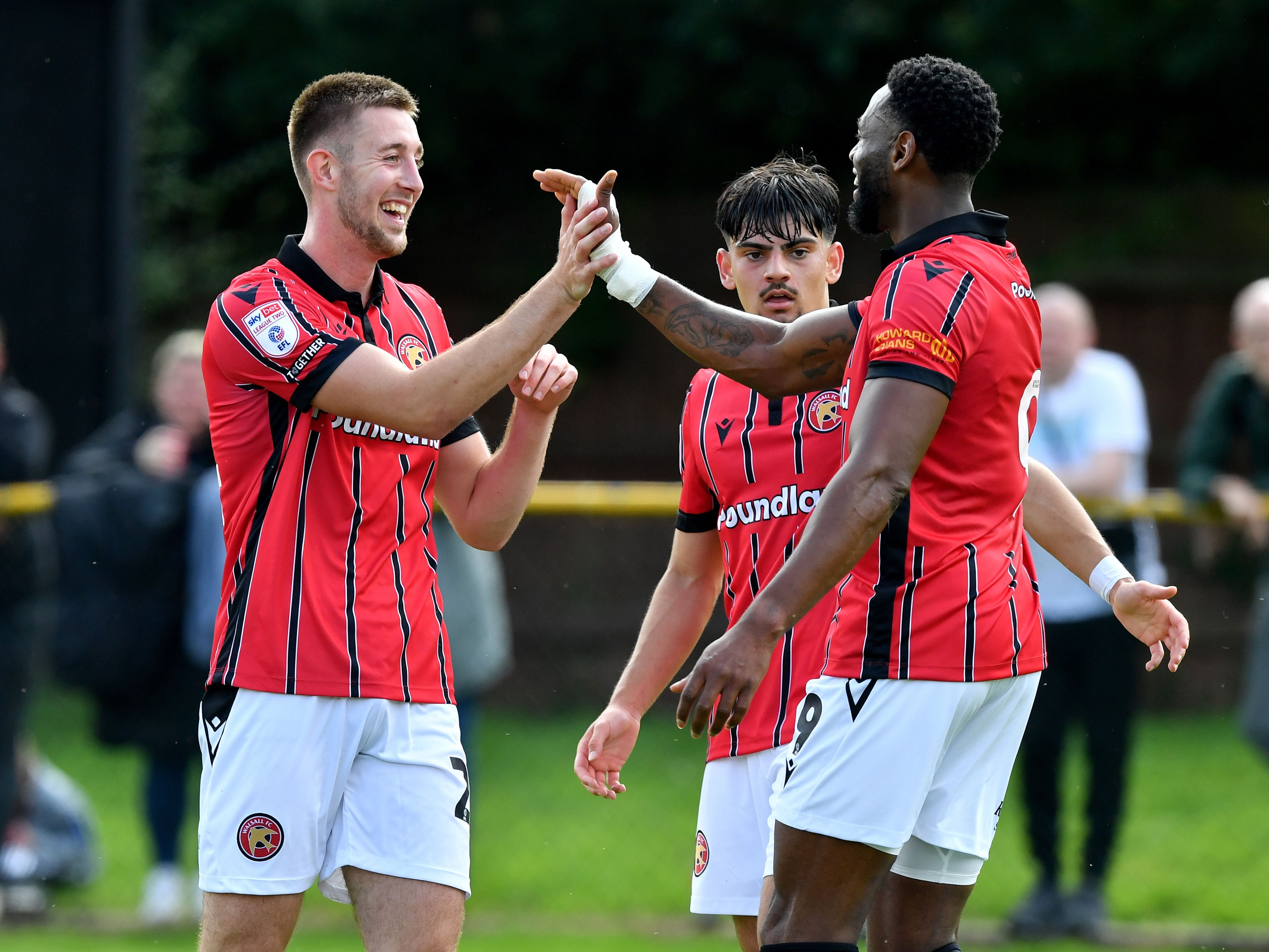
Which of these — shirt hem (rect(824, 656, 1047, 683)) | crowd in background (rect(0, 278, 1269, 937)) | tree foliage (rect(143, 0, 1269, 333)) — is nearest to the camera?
shirt hem (rect(824, 656, 1047, 683))

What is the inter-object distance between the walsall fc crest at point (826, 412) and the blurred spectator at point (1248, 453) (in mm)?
3306

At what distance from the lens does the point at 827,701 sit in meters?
3.42

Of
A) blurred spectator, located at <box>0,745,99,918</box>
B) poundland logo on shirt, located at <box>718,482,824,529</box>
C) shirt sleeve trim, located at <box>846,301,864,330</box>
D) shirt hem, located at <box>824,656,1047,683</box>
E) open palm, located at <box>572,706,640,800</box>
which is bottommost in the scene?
blurred spectator, located at <box>0,745,99,918</box>

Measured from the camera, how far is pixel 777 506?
12.9 feet

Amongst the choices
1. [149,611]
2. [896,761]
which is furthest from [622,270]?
[149,611]

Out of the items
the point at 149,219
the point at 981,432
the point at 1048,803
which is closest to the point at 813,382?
the point at 981,432

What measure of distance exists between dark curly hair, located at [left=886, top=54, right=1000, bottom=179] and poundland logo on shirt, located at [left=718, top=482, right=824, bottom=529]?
84 cm

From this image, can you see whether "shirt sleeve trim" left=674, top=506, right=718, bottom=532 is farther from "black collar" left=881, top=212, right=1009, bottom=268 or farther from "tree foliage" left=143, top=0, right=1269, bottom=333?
"tree foliage" left=143, top=0, right=1269, bottom=333

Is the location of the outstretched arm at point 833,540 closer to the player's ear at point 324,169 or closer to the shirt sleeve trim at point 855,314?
the shirt sleeve trim at point 855,314

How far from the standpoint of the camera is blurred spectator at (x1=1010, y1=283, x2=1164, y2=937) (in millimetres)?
6656

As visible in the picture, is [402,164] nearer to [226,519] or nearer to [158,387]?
[226,519]

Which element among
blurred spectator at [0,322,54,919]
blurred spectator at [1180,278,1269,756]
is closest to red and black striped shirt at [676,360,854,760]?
blurred spectator at [1180,278,1269,756]

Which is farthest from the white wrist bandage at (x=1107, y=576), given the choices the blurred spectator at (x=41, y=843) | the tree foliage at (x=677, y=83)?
the tree foliage at (x=677, y=83)

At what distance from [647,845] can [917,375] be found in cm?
477
